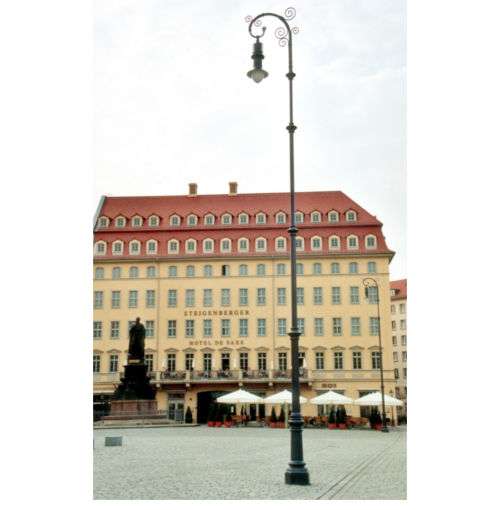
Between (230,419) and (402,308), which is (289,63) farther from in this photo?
(402,308)

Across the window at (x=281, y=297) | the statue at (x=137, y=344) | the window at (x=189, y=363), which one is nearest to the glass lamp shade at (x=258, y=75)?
the statue at (x=137, y=344)

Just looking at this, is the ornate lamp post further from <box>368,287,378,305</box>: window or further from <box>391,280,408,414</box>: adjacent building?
<box>391,280,408,414</box>: adjacent building

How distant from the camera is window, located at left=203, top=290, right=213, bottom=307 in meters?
56.2

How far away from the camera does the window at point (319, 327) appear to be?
55.0 m

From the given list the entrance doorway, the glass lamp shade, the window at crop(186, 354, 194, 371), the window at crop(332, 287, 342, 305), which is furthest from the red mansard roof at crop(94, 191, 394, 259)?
the glass lamp shade

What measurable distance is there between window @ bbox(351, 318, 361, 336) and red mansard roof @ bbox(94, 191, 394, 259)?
5.85 m

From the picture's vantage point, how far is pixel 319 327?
5516 cm

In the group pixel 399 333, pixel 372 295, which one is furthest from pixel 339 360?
pixel 399 333

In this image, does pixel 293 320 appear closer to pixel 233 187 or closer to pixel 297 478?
pixel 297 478

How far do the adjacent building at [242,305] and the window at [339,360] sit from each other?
0.08m

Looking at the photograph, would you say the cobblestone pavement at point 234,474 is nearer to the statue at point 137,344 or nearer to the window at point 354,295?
the statue at point 137,344

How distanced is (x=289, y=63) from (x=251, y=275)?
1740 inches

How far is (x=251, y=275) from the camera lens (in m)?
56.1
